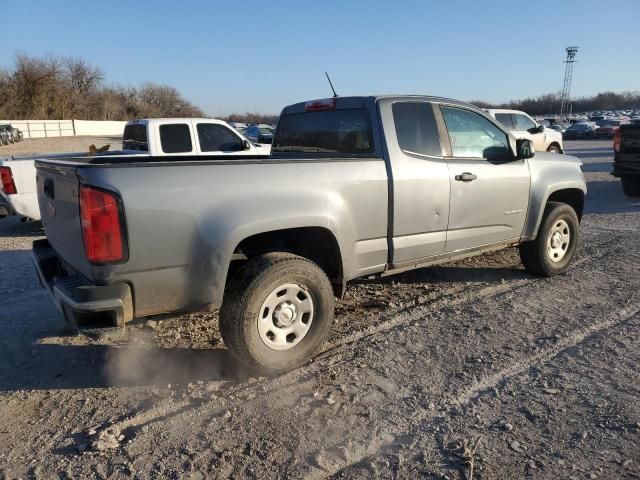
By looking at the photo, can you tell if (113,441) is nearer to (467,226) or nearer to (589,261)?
(467,226)

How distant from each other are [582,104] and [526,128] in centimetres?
12472

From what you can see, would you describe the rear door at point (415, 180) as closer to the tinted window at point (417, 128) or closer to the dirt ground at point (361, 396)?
the tinted window at point (417, 128)

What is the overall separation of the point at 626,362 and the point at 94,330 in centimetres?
355

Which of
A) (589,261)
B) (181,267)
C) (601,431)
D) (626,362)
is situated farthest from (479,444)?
(589,261)

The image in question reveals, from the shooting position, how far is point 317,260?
157 inches

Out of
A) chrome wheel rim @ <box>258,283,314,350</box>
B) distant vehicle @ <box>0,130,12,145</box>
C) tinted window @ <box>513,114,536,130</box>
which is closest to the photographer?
chrome wheel rim @ <box>258,283,314,350</box>

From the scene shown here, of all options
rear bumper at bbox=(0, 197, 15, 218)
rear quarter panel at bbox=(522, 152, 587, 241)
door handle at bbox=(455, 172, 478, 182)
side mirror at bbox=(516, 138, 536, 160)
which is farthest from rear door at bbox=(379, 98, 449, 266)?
rear bumper at bbox=(0, 197, 15, 218)

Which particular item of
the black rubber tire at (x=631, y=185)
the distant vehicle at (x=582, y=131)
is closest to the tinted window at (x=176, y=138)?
the black rubber tire at (x=631, y=185)

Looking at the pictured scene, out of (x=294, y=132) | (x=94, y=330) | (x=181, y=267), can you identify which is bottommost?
(x=94, y=330)

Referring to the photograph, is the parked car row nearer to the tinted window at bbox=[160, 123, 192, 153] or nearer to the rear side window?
the rear side window

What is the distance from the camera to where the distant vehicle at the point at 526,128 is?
16.7 m

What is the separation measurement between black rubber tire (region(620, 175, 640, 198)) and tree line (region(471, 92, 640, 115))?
114 m

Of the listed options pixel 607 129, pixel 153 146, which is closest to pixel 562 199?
pixel 153 146

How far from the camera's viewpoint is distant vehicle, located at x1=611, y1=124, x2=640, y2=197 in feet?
36.6
